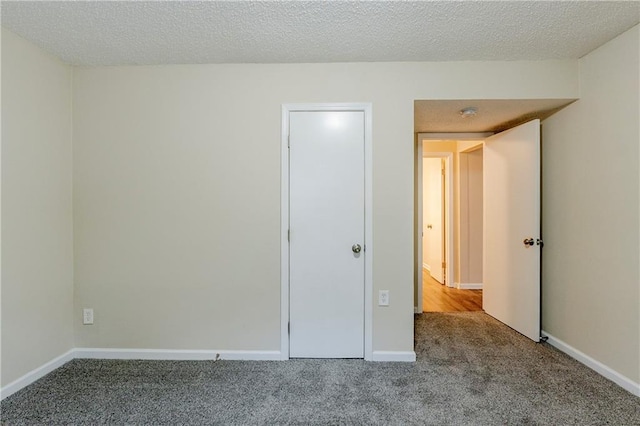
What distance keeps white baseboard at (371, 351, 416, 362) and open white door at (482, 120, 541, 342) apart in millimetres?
1239

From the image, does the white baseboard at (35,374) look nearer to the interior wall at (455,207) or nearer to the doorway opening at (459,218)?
the doorway opening at (459,218)

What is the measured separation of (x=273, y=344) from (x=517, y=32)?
2809mm

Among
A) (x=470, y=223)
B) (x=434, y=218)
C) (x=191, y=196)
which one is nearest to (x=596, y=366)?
(x=470, y=223)

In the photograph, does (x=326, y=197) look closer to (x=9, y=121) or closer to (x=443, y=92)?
(x=443, y=92)

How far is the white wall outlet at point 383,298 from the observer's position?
7.61ft

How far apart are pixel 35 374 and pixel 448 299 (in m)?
4.09

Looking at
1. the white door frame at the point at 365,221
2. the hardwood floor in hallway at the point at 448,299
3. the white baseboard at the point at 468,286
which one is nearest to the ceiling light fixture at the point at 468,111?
the white door frame at the point at 365,221

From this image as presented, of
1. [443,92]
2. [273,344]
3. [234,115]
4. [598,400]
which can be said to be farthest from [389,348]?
[234,115]

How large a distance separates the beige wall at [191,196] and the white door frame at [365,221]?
51 mm

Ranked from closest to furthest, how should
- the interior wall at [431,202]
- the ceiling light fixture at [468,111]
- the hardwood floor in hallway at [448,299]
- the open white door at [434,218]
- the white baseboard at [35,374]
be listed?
the white baseboard at [35,374] < the ceiling light fixture at [468,111] < the hardwood floor in hallway at [448,299] < the open white door at [434,218] < the interior wall at [431,202]

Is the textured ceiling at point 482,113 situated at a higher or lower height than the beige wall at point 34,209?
higher

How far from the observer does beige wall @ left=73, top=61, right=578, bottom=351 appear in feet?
7.66

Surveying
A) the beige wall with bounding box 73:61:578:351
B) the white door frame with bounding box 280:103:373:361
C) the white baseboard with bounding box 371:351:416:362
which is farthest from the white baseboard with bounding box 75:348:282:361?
the white baseboard with bounding box 371:351:416:362

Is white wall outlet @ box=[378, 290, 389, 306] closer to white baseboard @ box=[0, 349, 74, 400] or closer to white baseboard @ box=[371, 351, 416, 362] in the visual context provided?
white baseboard @ box=[371, 351, 416, 362]
